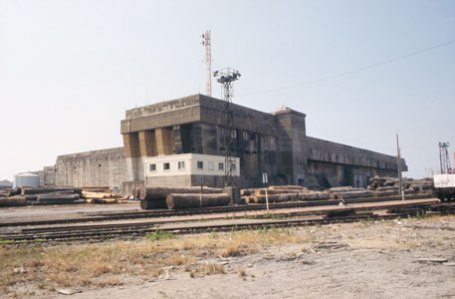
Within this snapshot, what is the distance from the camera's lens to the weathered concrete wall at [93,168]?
53500 mm

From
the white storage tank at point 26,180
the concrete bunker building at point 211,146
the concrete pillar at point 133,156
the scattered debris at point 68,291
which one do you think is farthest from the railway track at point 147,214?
the white storage tank at point 26,180

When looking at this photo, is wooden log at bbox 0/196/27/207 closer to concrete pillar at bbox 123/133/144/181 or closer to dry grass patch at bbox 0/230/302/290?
concrete pillar at bbox 123/133/144/181

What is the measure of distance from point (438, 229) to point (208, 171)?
95.2 feet

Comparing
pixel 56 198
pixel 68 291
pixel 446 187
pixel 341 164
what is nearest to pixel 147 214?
pixel 68 291

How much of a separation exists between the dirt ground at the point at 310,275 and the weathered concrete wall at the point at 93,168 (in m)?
47.7

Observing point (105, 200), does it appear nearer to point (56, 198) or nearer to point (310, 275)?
point (56, 198)

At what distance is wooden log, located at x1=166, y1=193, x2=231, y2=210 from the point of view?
69.9 feet

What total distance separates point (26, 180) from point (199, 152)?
135 ft

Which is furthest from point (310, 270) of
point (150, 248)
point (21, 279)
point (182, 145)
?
point (182, 145)

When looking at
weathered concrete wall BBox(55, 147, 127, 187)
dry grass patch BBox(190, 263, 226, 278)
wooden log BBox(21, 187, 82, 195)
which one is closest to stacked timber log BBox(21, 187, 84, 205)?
wooden log BBox(21, 187, 82, 195)

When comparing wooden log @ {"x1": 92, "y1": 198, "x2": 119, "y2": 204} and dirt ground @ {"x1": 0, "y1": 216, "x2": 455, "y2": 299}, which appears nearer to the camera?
dirt ground @ {"x1": 0, "y1": 216, "x2": 455, "y2": 299}

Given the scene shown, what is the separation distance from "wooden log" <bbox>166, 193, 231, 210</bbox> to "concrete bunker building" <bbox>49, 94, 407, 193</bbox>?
937cm

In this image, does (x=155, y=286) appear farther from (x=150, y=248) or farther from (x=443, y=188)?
(x=443, y=188)

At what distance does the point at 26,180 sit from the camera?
215 feet
